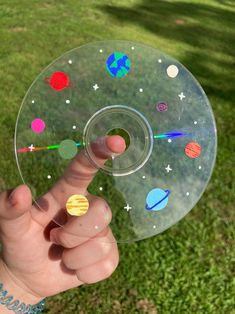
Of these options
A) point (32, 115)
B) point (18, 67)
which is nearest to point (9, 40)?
point (18, 67)

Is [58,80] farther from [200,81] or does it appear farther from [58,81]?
[200,81]

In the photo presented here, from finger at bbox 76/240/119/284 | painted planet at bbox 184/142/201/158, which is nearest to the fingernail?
finger at bbox 76/240/119/284

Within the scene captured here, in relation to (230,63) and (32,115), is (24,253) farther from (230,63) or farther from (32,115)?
(230,63)

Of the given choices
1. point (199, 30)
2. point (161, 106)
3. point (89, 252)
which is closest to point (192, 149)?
point (161, 106)

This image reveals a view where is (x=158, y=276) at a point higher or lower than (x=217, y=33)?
higher

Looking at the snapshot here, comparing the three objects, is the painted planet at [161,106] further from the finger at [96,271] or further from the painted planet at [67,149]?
the finger at [96,271]

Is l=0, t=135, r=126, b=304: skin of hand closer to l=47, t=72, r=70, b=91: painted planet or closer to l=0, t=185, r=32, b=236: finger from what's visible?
l=0, t=185, r=32, b=236: finger
